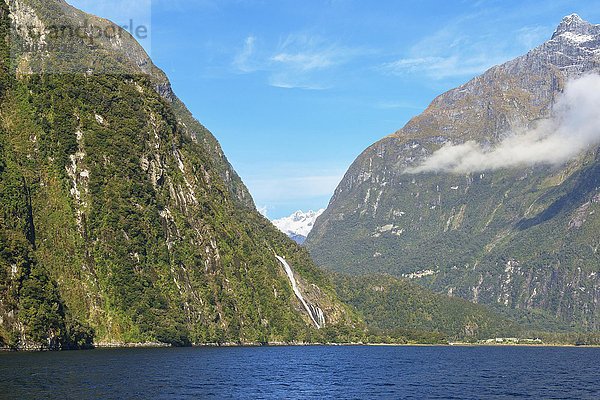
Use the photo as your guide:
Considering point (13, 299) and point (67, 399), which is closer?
point (67, 399)

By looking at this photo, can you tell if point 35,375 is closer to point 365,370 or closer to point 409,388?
point 409,388

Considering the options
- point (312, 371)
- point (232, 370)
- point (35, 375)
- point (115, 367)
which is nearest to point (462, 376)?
point (312, 371)

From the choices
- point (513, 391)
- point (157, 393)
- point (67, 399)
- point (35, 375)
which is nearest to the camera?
point (67, 399)

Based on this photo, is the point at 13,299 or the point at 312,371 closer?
the point at 312,371

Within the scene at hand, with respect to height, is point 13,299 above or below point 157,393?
above

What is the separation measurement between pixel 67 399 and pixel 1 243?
107 m

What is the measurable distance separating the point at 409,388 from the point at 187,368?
1907 inches

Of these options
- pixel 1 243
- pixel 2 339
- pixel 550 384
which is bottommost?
pixel 550 384

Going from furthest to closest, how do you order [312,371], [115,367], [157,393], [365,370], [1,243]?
1. [1,243]
2. [365,370]
3. [312,371]
4. [115,367]
5. [157,393]

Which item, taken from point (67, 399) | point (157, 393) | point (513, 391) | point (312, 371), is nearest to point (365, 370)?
point (312, 371)

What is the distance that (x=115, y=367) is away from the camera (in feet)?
497

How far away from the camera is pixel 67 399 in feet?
337

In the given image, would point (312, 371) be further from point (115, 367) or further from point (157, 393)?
point (157, 393)

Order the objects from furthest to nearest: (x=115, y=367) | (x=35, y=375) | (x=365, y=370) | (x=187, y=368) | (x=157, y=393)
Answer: (x=365, y=370) < (x=187, y=368) < (x=115, y=367) < (x=35, y=375) < (x=157, y=393)
